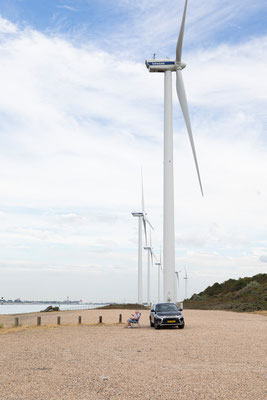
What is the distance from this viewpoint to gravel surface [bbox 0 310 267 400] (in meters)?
9.34

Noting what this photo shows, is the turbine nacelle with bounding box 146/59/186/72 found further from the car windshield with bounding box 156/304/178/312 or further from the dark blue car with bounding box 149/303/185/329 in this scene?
the dark blue car with bounding box 149/303/185/329

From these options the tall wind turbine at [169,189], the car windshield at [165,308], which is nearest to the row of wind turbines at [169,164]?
the tall wind turbine at [169,189]

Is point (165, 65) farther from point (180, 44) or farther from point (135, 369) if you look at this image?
point (135, 369)

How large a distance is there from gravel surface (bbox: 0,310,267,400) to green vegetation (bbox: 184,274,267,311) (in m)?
41.0

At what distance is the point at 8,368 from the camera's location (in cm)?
1269

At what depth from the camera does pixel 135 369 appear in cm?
1226

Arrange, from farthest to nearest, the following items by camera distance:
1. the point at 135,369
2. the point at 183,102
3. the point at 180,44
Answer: the point at 180,44 < the point at 183,102 < the point at 135,369

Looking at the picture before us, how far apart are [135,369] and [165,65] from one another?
3434cm

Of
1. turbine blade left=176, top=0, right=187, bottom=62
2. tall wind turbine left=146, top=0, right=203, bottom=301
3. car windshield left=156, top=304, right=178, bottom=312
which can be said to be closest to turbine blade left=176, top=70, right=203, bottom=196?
tall wind turbine left=146, top=0, right=203, bottom=301

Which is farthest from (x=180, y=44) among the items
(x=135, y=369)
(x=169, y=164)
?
(x=135, y=369)

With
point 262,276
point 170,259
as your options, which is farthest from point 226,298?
point 170,259

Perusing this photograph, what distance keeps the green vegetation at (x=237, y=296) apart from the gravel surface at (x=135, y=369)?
41.0 meters

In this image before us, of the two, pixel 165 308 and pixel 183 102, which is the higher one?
pixel 183 102

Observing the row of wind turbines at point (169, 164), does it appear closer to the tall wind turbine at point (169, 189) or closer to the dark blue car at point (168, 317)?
the tall wind turbine at point (169, 189)
